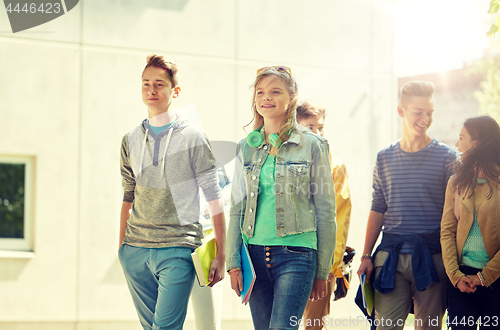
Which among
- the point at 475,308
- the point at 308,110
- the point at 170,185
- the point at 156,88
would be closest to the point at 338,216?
the point at 308,110

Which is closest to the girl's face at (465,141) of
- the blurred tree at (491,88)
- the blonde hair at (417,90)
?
the blonde hair at (417,90)

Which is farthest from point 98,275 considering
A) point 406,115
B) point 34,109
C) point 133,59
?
point 406,115

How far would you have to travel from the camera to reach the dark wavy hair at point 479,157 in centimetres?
313

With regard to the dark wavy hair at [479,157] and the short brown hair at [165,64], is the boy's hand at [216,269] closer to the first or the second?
the short brown hair at [165,64]

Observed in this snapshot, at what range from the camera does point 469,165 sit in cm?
317

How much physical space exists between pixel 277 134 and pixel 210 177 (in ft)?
1.72

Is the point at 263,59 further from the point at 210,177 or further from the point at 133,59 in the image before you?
the point at 210,177

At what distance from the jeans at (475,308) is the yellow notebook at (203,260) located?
167 centimetres

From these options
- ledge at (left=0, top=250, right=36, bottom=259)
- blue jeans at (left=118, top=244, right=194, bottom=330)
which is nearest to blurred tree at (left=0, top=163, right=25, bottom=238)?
ledge at (left=0, top=250, right=36, bottom=259)

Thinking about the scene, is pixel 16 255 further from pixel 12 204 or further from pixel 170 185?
pixel 170 185

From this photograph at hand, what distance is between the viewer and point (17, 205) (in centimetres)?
467

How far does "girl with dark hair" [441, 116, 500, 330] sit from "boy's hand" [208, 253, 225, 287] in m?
1.53

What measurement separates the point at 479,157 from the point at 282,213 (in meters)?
1.60

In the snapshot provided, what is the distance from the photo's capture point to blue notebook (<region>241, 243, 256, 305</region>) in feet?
8.27
